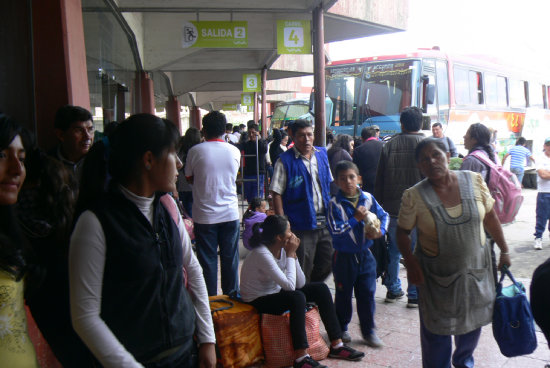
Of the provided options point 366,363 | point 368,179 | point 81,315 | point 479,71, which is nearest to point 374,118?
point 479,71

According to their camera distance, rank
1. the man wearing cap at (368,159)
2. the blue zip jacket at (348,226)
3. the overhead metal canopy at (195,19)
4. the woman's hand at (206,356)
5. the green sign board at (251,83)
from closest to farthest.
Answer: the woman's hand at (206,356) < the blue zip jacket at (348,226) < the man wearing cap at (368,159) < the overhead metal canopy at (195,19) < the green sign board at (251,83)

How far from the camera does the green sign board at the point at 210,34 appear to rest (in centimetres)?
1030

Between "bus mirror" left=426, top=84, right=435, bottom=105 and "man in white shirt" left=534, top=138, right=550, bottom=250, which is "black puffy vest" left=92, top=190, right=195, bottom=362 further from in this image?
"bus mirror" left=426, top=84, right=435, bottom=105

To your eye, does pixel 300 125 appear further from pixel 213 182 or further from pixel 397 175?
pixel 397 175

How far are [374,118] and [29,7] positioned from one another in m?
9.85

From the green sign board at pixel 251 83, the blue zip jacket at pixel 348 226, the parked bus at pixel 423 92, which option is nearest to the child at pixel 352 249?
the blue zip jacket at pixel 348 226

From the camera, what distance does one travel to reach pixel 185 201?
25.5 feet

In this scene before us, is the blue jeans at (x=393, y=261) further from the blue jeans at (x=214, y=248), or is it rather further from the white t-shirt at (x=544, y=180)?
the white t-shirt at (x=544, y=180)

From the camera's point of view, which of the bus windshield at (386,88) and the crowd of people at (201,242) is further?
the bus windshield at (386,88)

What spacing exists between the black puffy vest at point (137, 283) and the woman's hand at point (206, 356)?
0.73 feet

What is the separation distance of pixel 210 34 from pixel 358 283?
24.3 feet

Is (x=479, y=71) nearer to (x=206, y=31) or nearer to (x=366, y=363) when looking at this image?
(x=206, y=31)

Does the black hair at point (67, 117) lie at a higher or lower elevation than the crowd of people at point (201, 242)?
higher

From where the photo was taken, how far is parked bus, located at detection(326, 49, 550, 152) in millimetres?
12641
